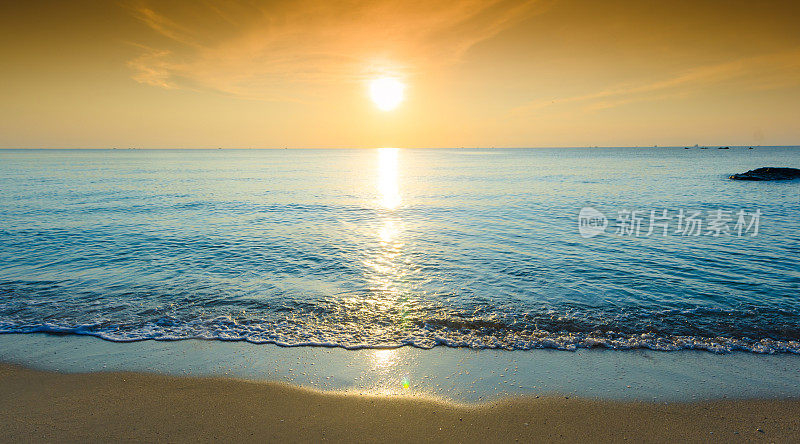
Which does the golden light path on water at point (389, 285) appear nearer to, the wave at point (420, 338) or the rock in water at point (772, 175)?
the wave at point (420, 338)

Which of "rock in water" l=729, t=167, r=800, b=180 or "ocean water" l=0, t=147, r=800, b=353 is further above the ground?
"rock in water" l=729, t=167, r=800, b=180

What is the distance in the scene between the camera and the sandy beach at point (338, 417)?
595 centimetres

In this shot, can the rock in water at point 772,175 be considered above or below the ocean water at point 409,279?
above

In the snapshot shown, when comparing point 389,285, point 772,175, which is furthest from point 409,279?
point 772,175

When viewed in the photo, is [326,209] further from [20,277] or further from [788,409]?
[788,409]

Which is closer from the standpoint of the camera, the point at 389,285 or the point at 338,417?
the point at 338,417

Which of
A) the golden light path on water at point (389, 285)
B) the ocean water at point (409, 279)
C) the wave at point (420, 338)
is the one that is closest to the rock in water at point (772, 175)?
the ocean water at point (409, 279)

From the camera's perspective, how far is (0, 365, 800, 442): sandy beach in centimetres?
595

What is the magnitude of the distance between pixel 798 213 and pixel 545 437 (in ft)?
116

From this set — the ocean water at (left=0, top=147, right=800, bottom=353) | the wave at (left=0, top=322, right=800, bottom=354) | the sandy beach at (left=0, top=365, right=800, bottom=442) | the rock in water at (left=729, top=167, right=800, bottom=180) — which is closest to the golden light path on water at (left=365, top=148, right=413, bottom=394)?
the ocean water at (left=0, top=147, right=800, bottom=353)

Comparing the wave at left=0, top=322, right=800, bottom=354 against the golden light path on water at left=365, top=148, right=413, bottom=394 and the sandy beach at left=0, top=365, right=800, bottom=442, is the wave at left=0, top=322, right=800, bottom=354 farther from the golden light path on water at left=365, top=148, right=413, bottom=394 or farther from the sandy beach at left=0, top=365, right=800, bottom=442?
the sandy beach at left=0, top=365, right=800, bottom=442

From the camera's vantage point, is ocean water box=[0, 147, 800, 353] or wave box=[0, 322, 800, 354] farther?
ocean water box=[0, 147, 800, 353]

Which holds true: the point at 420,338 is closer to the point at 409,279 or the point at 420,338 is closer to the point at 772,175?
the point at 409,279

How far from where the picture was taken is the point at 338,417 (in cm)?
638
